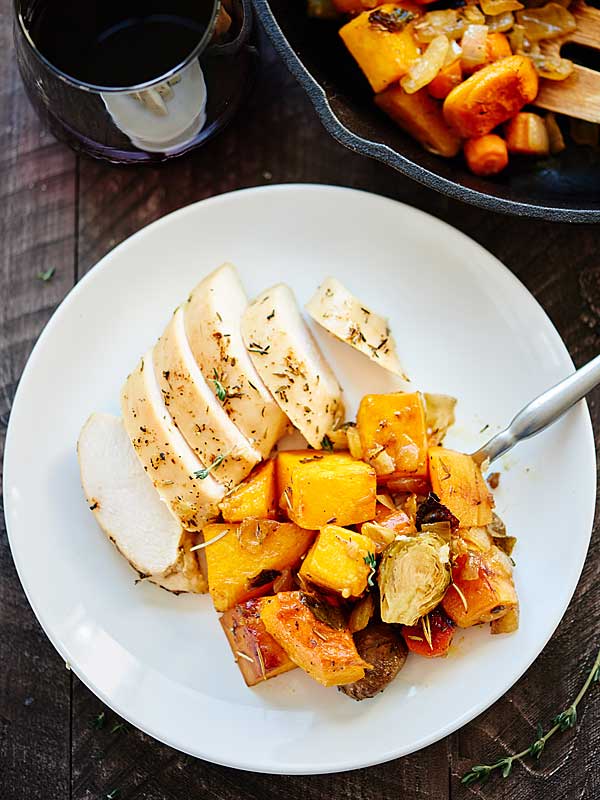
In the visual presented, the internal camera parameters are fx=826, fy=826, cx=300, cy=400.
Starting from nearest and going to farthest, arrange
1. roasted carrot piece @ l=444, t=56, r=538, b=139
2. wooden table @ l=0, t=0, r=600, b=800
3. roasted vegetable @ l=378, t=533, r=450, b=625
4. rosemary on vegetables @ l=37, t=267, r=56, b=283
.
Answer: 1. roasted vegetable @ l=378, t=533, r=450, b=625
2. roasted carrot piece @ l=444, t=56, r=538, b=139
3. wooden table @ l=0, t=0, r=600, b=800
4. rosemary on vegetables @ l=37, t=267, r=56, b=283

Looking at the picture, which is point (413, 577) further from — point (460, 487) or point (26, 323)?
point (26, 323)

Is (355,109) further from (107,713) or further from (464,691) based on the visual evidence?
(107,713)

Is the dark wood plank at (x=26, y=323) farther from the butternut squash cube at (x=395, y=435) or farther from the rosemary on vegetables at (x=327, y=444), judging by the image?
the butternut squash cube at (x=395, y=435)

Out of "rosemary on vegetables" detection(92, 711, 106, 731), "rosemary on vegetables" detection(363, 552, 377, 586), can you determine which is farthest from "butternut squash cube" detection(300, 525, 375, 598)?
"rosemary on vegetables" detection(92, 711, 106, 731)

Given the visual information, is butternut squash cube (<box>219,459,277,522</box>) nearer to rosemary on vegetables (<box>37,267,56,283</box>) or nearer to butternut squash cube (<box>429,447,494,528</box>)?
butternut squash cube (<box>429,447,494,528</box>)

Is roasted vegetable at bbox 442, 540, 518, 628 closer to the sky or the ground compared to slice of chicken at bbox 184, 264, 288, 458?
closer to the ground

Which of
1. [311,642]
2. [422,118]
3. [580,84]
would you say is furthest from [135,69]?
[311,642]

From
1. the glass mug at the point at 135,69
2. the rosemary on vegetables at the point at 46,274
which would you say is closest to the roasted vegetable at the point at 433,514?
the glass mug at the point at 135,69
